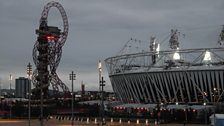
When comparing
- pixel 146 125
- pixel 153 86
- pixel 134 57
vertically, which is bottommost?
pixel 146 125

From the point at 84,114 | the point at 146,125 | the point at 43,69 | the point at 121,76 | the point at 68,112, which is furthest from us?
the point at 121,76

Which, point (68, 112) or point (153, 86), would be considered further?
point (153, 86)

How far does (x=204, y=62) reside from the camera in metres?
155

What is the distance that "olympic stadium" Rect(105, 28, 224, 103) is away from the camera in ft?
479

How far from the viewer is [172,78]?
152 metres

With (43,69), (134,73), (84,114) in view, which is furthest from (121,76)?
(84,114)

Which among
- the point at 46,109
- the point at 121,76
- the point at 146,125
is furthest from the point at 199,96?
the point at 146,125

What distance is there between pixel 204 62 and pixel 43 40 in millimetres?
50782

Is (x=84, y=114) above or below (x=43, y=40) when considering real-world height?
below

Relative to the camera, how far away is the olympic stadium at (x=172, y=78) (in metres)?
146

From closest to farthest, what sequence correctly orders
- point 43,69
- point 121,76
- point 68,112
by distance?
point 68,112
point 43,69
point 121,76

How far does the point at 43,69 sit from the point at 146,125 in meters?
70.8

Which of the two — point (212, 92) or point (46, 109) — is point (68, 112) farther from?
point (212, 92)

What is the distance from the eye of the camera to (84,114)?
128000 millimetres
